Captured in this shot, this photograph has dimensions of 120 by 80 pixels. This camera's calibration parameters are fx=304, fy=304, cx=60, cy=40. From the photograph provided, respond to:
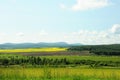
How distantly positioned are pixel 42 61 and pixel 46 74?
40.5 metres

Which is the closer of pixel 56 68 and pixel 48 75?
pixel 48 75

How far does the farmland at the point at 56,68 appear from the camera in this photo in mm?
17156

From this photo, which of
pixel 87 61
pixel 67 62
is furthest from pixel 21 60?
pixel 87 61

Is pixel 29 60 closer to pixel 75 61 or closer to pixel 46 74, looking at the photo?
pixel 75 61

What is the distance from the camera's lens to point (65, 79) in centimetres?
1614

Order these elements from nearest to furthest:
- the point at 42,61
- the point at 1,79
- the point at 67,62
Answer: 1. the point at 1,79
2. the point at 42,61
3. the point at 67,62

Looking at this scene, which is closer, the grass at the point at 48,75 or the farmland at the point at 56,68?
the grass at the point at 48,75

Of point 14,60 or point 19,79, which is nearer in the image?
point 19,79

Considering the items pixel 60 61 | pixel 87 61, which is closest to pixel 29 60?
pixel 60 61

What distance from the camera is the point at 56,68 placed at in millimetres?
36375

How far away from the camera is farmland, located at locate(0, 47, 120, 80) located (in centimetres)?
1716

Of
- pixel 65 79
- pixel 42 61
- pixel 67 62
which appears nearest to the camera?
pixel 65 79

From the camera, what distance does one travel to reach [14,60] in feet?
196

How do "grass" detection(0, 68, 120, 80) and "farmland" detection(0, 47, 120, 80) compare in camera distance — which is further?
"farmland" detection(0, 47, 120, 80)
